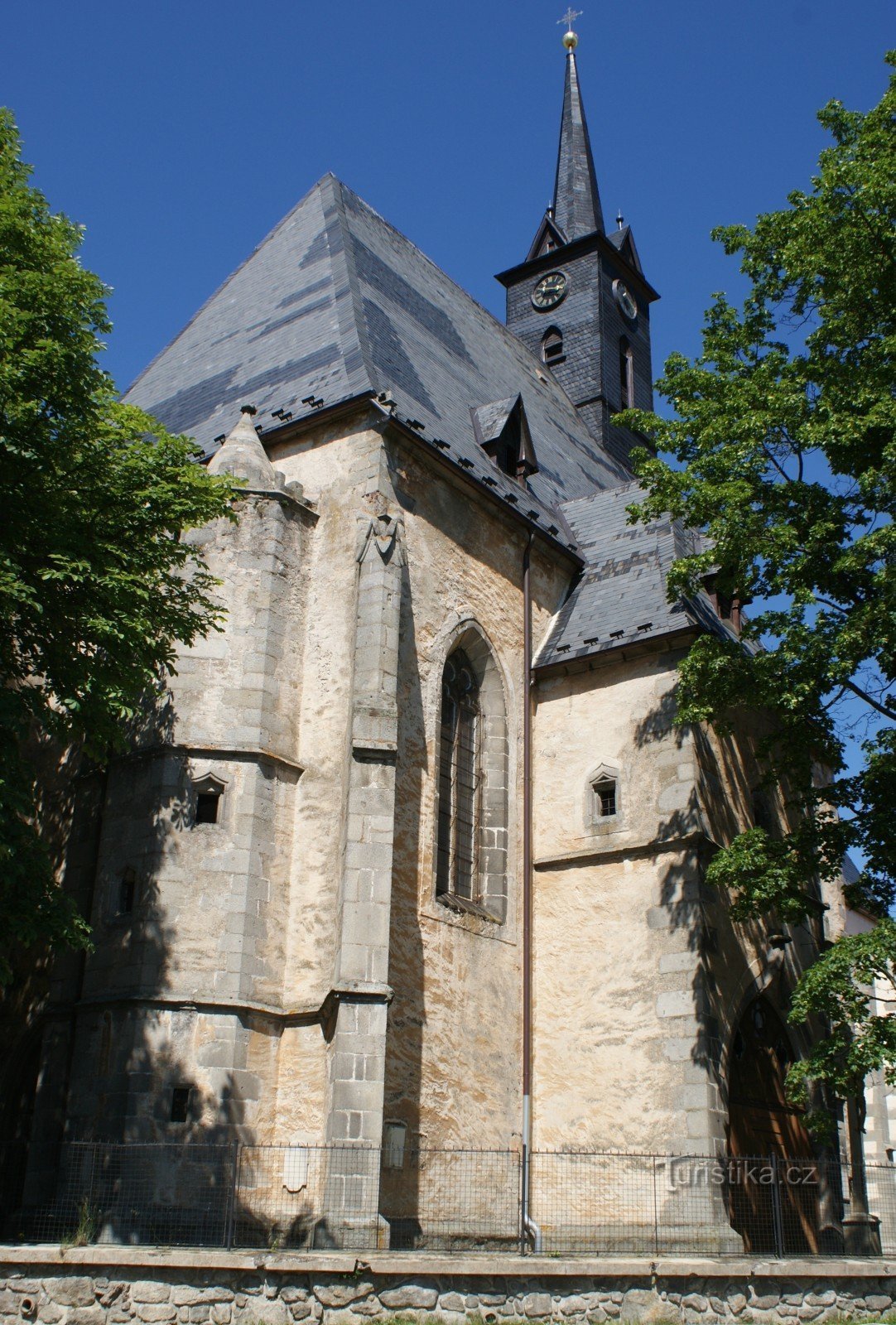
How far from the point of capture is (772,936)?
1688cm

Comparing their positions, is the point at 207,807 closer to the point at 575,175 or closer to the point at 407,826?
the point at 407,826

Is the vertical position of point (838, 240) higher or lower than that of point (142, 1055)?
higher

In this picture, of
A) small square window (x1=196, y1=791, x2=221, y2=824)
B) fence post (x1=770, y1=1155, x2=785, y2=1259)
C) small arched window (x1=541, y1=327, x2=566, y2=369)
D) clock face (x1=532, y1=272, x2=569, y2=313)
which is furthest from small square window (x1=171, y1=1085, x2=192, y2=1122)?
clock face (x1=532, y1=272, x2=569, y2=313)

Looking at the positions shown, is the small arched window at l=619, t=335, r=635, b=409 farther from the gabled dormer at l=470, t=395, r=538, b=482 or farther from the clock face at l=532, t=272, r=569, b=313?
the gabled dormer at l=470, t=395, r=538, b=482

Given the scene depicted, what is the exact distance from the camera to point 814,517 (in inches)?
572

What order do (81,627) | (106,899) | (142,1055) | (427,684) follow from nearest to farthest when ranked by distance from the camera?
(81,627) < (142,1055) < (106,899) < (427,684)

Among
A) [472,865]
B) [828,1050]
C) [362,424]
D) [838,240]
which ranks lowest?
[828,1050]

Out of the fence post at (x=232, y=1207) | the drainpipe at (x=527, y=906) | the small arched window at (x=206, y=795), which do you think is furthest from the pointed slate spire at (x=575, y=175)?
the fence post at (x=232, y=1207)

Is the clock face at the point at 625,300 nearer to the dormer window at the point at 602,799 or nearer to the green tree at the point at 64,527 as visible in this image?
the dormer window at the point at 602,799

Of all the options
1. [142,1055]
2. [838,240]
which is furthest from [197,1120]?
[838,240]

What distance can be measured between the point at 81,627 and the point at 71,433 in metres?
1.76

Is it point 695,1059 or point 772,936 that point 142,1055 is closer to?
point 695,1059

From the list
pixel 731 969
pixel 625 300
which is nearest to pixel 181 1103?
pixel 731 969

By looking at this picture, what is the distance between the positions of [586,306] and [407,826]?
70.9ft
